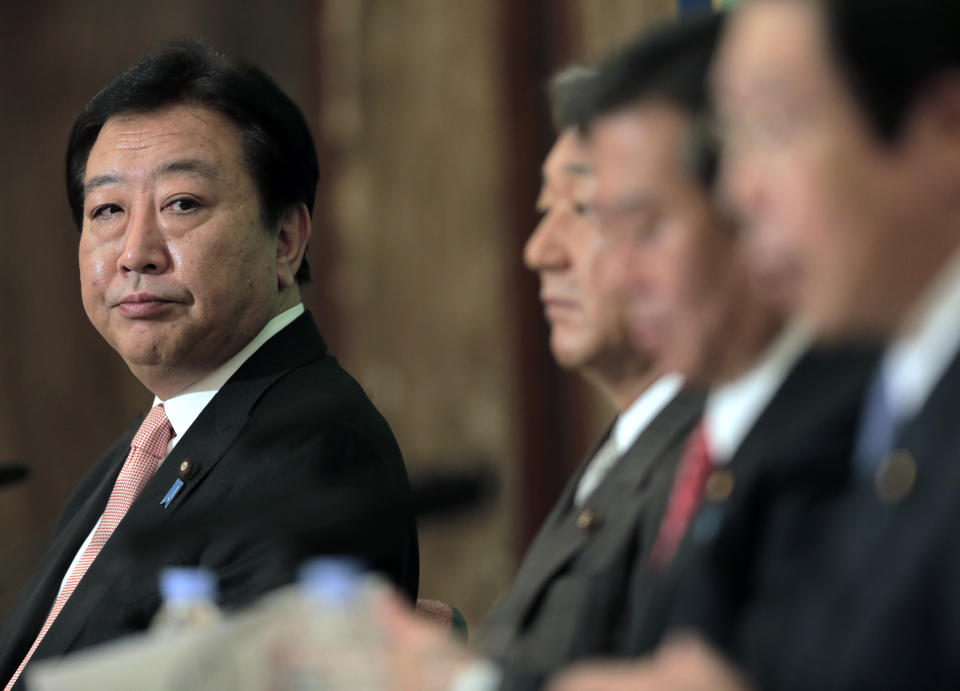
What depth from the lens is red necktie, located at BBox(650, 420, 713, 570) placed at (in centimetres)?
146

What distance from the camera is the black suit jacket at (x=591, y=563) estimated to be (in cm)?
155

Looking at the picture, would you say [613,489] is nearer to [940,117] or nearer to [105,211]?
[940,117]

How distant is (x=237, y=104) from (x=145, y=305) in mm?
406

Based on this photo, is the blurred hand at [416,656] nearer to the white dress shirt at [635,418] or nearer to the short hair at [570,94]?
the white dress shirt at [635,418]

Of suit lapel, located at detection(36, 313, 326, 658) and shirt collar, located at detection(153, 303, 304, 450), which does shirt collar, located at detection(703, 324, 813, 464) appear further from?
shirt collar, located at detection(153, 303, 304, 450)

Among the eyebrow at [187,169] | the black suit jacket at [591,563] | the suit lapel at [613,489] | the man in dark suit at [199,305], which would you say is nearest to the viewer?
the black suit jacket at [591,563]

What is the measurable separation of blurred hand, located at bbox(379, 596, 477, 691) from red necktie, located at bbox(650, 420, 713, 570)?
9.4 inches

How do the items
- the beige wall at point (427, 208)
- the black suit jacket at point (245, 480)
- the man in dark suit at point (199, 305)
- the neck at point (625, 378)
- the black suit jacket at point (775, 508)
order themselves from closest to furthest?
the black suit jacket at point (775, 508)
the neck at point (625, 378)
the black suit jacket at point (245, 480)
the man in dark suit at point (199, 305)
the beige wall at point (427, 208)

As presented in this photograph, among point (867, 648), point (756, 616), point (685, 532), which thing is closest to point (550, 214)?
point (685, 532)

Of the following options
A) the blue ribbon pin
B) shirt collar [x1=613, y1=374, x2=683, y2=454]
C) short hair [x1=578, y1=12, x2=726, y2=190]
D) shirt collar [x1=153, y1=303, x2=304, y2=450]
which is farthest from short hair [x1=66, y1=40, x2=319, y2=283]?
short hair [x1=578, y1=12, x2=726, y2=190]

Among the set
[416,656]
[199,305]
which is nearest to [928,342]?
[416,656]

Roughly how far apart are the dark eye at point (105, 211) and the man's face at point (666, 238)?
139cm

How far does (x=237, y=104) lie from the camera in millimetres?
2664

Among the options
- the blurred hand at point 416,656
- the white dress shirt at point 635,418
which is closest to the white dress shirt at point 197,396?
the white dress shirt at point 635,418
